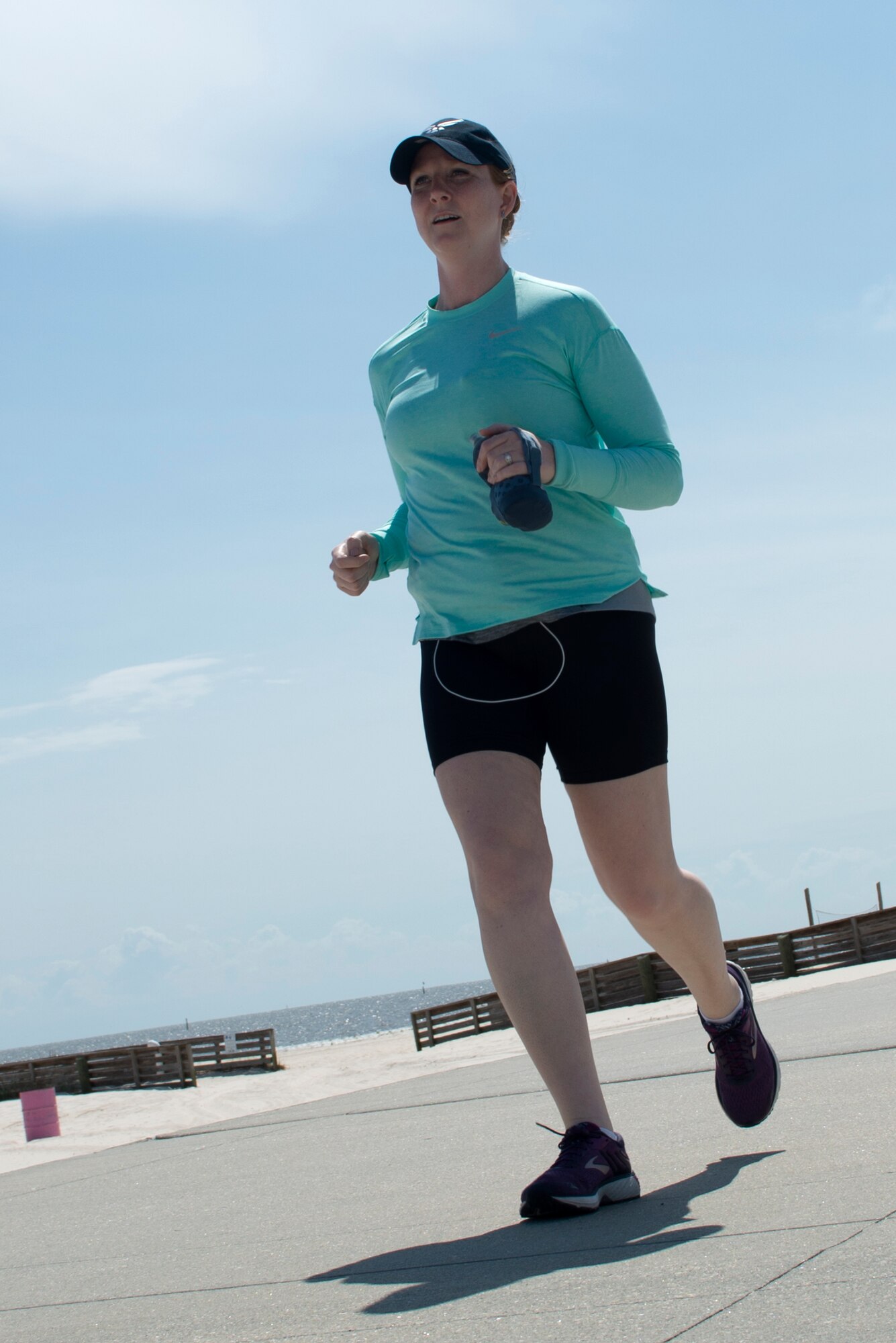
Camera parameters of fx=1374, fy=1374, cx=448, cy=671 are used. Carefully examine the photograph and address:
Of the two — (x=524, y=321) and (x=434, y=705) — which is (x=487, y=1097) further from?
(x=524, y=321)

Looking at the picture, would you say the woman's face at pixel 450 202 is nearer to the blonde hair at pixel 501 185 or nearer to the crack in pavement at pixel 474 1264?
the blonde hair at pixel 501 185

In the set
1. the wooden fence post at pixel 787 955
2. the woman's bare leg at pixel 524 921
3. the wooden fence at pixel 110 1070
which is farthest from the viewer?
the wooden fence at pixel 110 1070

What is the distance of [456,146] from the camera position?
2812 mm

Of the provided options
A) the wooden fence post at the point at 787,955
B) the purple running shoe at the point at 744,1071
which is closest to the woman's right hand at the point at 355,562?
the purple running shoe at the point at 744,1071

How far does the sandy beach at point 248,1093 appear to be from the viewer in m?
10.9

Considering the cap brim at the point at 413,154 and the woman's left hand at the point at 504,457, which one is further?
the cap brim at the point at 413,154

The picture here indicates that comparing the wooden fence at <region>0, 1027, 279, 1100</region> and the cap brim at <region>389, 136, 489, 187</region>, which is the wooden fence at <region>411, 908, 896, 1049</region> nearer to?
the wooden fence at <region>0, 1027, 279, 1100</region>

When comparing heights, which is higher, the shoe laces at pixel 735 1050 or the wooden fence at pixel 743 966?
the shoe laces at pixel 735 1050

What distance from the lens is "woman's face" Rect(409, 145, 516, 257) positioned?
9.36 ft

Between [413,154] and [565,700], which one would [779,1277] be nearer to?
[565,700]

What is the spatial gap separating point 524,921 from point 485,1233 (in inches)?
21.0

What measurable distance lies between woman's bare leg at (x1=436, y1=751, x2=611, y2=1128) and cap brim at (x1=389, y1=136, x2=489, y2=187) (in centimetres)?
124

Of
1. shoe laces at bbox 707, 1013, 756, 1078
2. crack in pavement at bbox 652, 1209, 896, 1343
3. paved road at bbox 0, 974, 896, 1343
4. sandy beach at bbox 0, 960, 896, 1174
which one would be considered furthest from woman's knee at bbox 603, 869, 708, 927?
sandy beach at bbox 0, 960, 896, 1174

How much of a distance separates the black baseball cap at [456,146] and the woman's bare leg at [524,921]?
4.09 feet
